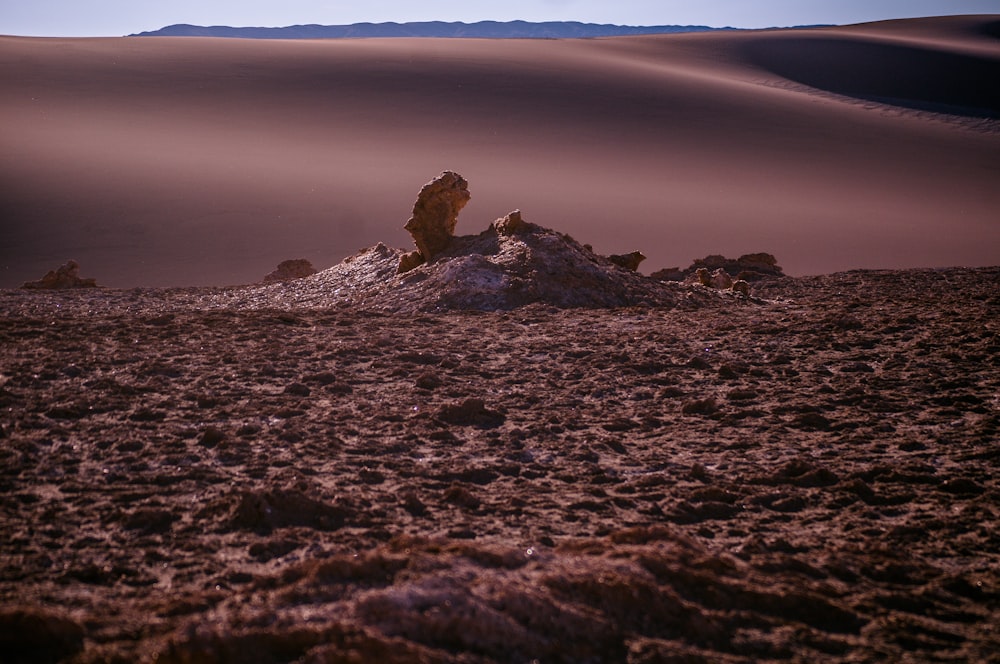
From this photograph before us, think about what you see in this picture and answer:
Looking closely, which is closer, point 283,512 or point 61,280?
point 283,512

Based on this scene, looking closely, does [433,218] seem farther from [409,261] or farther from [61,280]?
[61,280]

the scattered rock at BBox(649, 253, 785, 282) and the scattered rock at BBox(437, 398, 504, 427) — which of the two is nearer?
the scattered rock at BBox(437, 398, 504, 427)

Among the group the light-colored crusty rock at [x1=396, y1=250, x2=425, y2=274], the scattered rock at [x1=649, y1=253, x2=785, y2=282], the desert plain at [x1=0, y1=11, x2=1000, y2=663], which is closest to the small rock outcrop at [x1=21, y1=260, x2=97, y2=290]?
the desert plain at [x1=0, y1=11, x2=1000, y2=663]

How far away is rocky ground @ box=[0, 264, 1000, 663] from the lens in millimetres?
2504

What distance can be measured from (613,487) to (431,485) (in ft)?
2.75

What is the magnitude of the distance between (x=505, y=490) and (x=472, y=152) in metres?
22.6

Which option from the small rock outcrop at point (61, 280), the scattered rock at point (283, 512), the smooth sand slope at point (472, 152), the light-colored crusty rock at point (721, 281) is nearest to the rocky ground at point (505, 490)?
the scattered rock at point (283, 512)

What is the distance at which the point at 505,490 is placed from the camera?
3.90 meters

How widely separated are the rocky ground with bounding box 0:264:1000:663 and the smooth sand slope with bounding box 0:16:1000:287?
8.80m

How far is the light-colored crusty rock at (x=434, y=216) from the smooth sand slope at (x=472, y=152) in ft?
17.4

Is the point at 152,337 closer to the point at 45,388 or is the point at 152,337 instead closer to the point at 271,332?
the point at 271,332

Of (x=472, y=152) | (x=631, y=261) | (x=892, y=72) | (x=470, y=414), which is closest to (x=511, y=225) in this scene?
(x=631, y=261)

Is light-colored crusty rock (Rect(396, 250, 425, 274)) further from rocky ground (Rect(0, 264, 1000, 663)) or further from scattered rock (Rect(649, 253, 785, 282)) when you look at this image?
scattered rock (Rect(649, 253, 785, 282))

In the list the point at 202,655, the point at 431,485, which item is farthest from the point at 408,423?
the point at 202,655
